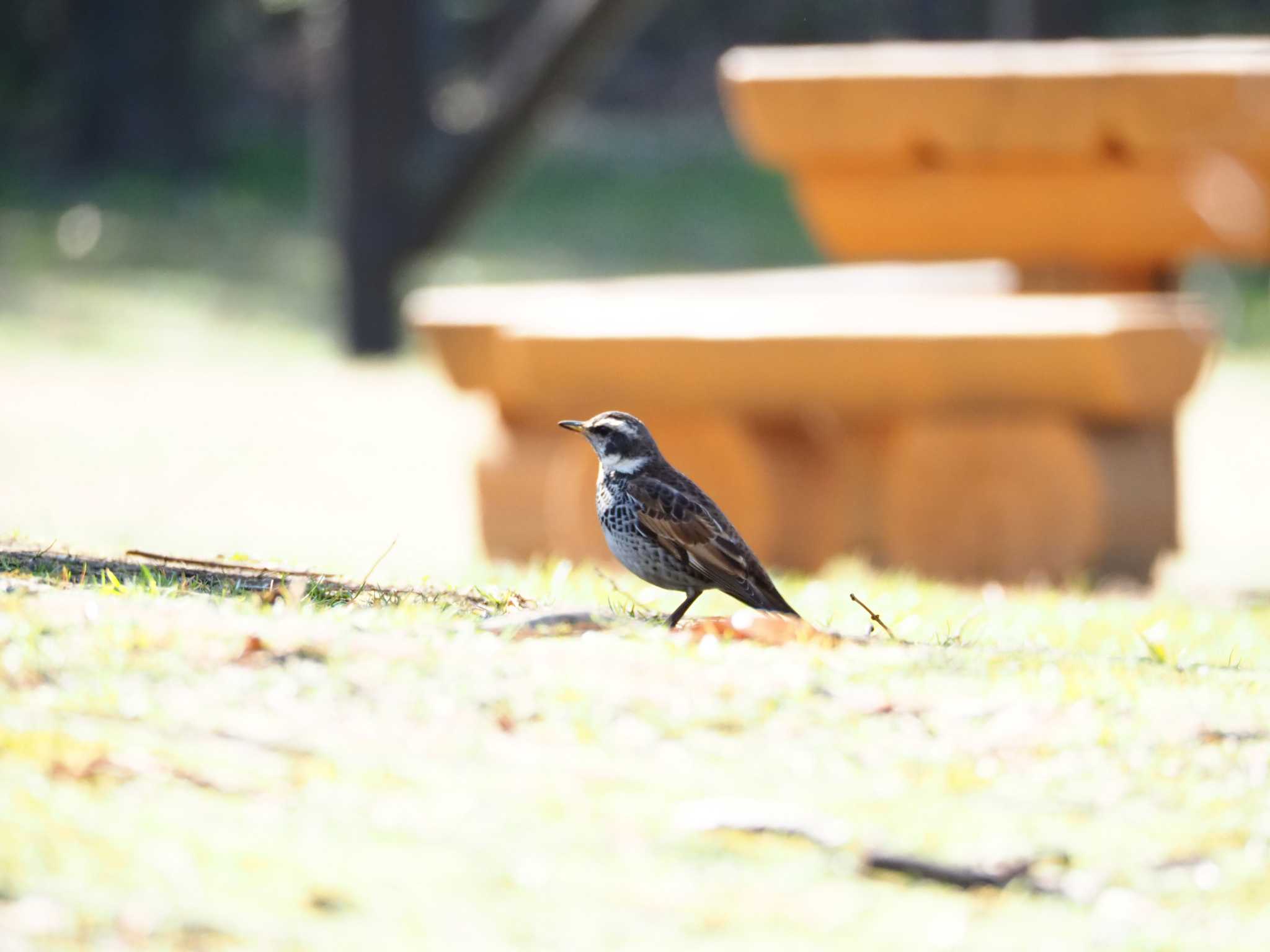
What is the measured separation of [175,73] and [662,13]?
7857 millimetres

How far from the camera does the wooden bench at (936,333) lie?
31.4 feet

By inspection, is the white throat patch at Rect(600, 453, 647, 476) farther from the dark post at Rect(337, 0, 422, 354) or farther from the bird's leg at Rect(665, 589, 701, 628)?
the dark post at Rect(337, 0, 422, 354)

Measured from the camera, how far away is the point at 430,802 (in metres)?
3.83

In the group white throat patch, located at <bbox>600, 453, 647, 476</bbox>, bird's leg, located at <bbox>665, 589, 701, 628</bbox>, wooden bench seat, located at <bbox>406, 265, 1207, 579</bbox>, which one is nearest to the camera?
bird's leg, located at <bbox>665, 589, 701, 628</bbox>

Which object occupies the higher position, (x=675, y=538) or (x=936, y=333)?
(x=936, y=333)

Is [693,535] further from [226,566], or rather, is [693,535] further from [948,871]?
[948,871]

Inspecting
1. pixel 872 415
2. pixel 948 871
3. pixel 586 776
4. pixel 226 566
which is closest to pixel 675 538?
pixel 226 566

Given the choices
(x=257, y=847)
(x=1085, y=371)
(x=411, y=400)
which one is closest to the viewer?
(x=257, y=847)

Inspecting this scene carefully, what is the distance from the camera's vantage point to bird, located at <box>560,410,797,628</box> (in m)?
5.70

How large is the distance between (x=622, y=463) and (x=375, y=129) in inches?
418

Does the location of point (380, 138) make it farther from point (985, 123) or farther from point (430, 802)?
point (430, 802)

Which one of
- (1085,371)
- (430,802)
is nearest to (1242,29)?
(1085,371)

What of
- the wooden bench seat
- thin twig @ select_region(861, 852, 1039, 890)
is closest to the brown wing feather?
thin twig @ select_region(861, 852, 1039, 890)

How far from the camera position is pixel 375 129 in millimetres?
16172
